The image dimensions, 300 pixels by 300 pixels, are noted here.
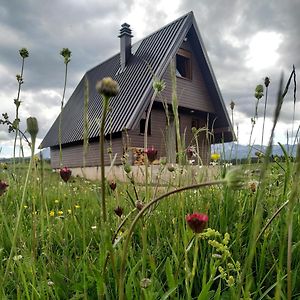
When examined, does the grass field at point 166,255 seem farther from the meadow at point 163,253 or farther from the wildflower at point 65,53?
the wildflower at point 65,53

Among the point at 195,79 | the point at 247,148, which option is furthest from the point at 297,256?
the point at 195,79

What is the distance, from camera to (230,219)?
5.77ft

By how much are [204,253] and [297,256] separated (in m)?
0.38

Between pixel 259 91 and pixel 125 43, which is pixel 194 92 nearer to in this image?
pixel 125 43

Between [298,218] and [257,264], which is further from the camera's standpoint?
[298,218]

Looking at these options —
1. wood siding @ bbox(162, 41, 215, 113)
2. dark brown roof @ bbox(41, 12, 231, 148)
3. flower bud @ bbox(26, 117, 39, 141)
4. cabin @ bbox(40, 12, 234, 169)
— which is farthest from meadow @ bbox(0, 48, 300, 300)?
wood siding @ bbox(162, 41, 215, 113)

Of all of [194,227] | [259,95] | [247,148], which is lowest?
[194,227]

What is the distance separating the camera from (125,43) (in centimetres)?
1839

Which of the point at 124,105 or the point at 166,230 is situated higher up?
the point at 124,105

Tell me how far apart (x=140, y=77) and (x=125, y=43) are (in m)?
3.35

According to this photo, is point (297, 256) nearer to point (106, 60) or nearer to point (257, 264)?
point (257, 264)

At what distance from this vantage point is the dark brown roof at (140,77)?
47.4 feet

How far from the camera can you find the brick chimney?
60.3 feet

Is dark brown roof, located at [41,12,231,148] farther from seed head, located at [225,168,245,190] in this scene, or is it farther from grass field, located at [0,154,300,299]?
seed head, located at [225,168,245,190]
